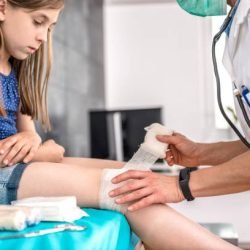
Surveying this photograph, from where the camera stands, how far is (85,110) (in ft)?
13.0

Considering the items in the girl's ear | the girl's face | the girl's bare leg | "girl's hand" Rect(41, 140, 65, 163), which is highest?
the girl's ear

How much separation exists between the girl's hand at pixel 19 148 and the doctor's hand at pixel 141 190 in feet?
0.84

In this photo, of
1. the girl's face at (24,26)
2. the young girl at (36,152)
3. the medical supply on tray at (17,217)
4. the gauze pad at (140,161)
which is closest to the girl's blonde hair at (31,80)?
the young girl at (36,152)

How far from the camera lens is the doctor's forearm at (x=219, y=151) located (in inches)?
60.4

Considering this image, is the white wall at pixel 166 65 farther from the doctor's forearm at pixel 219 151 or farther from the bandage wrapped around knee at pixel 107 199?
the bandage wrapped around knee at pixel 107 199

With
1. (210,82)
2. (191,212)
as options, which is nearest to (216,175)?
(191,212)

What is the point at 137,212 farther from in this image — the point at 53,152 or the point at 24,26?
the point at 24,26

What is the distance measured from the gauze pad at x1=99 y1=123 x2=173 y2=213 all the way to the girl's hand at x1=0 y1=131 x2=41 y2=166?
0.22 metres

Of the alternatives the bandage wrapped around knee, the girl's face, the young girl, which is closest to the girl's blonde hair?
the young girl

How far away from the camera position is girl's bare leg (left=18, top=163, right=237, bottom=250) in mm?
1027

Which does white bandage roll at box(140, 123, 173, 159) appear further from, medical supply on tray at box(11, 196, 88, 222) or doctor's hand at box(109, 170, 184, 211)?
medical supply on tray at box(11, 196, 88, 222)

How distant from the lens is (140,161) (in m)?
1.24

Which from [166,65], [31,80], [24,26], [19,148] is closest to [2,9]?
[24,26]

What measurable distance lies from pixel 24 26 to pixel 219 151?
2.26 feet
